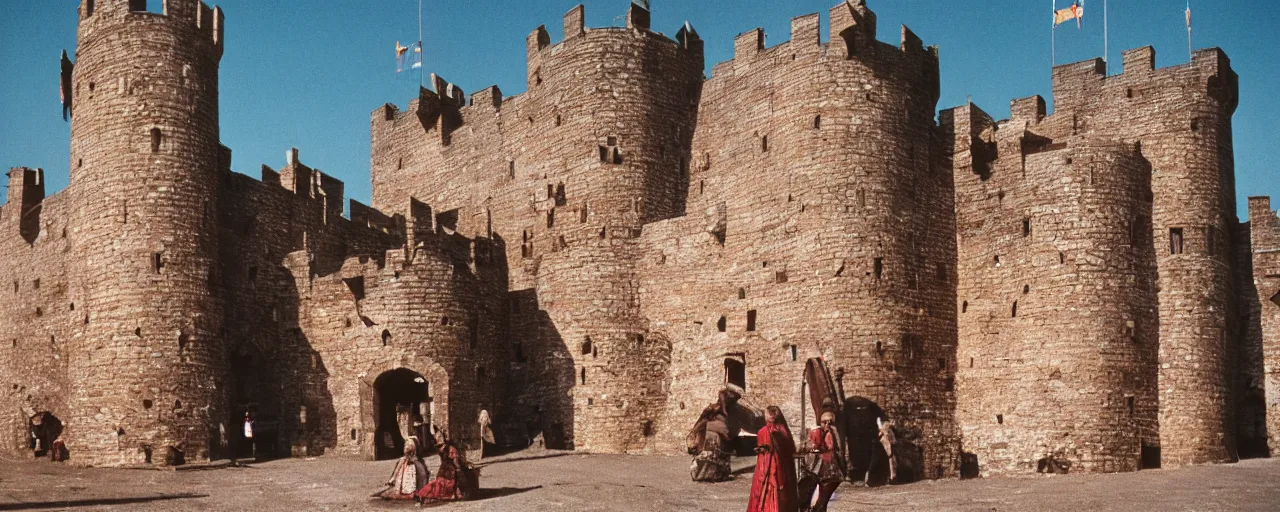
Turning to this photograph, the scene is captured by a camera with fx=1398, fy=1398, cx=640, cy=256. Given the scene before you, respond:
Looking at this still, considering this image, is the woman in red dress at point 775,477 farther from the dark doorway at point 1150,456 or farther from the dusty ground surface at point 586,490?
the dark doorway at point 1150,456

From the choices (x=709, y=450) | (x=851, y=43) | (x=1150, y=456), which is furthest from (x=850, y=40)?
(x=1150, y=456)

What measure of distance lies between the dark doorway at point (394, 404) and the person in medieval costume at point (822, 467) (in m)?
12.6

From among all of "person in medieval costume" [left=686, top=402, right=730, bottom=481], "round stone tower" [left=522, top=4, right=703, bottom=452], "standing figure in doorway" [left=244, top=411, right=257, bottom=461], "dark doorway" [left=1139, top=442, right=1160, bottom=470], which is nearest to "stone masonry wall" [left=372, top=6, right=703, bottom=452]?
"round stone tower" [left=522, top=4, right=703, bottom=452]

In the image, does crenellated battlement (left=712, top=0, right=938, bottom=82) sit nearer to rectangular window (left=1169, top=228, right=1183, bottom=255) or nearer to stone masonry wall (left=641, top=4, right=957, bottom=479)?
stone masonry wall (left=641, top=4, right=957, bottom=479)

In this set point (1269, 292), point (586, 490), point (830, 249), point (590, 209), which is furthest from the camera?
point (590, 209)

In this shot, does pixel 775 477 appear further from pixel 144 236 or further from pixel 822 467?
pixel 144 236

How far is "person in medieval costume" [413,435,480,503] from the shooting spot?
2775cm

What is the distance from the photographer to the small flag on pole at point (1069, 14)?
40.3 m

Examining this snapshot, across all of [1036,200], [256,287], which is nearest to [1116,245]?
[1036,200]

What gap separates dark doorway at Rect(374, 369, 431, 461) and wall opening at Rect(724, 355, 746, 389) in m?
8.53

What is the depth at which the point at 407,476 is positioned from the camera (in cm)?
2800

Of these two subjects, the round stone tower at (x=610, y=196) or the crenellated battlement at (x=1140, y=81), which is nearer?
the crenellated battlement at (x=1140, y=81)

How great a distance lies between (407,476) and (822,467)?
27.3ft

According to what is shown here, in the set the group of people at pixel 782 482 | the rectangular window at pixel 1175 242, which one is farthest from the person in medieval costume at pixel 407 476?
the rectangular window at pixel 1175 242
